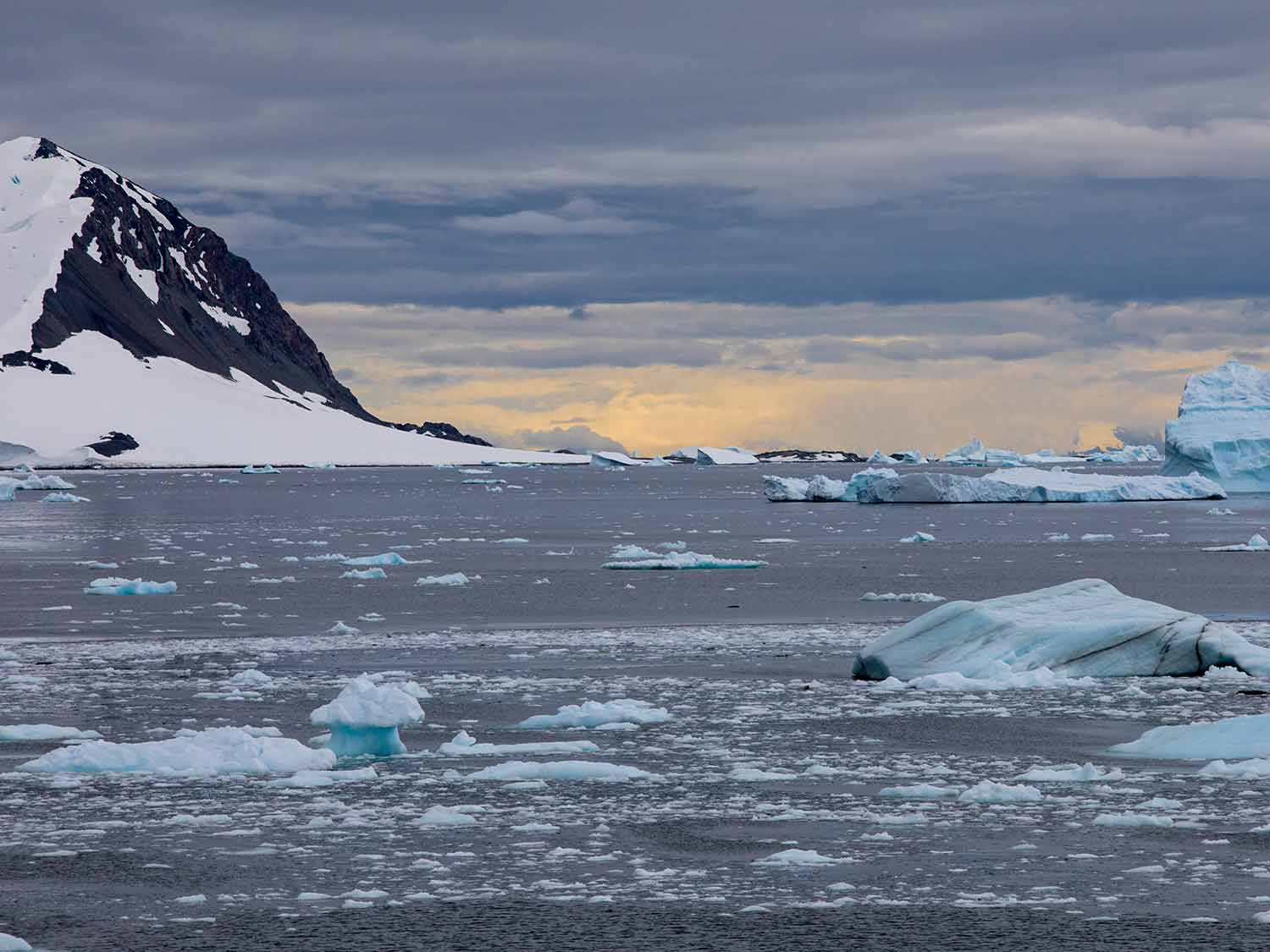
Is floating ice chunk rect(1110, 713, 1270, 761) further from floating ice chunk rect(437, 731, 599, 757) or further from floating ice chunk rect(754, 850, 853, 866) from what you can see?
floating ice chunk rect(754, 850, 853, 866)

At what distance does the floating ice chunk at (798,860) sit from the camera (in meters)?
9.89

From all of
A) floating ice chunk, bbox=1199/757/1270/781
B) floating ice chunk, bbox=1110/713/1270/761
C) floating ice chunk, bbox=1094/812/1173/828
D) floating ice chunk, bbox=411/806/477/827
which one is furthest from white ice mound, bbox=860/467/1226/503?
floating ice chunk, bbox=411/806/477/827

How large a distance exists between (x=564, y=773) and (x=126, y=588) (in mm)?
21379

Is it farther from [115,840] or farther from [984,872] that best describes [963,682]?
[115,840]

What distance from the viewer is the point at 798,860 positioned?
994 centimetres

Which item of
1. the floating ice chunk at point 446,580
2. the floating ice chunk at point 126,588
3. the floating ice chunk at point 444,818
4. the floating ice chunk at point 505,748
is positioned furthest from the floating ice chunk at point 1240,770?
the floating ice chunk at point 126,588

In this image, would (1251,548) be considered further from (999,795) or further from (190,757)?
(190,757)

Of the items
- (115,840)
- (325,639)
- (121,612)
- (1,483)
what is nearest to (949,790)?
(115,840)

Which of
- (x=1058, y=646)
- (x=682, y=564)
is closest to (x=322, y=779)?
(x=1058, y=646)

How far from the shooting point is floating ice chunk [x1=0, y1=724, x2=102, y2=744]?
14.4m

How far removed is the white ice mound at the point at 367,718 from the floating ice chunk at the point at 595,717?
161cm

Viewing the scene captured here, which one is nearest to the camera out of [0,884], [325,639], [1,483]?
[0,884]

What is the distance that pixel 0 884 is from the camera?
9508 millimetres

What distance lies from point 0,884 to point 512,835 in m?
2.86
